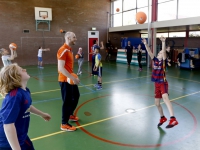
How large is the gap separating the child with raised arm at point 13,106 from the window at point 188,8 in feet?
41.5

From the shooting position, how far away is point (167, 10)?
1327 centimetres

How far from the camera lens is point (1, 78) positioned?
5.23 feet

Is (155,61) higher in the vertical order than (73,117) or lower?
higher

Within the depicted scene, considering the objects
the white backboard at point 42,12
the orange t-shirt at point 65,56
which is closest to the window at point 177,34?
the white backboard at point 42,12

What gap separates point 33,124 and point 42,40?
12814mm

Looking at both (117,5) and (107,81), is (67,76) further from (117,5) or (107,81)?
(117,5)

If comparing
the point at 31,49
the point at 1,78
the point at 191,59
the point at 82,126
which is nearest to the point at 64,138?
the point at 82,126

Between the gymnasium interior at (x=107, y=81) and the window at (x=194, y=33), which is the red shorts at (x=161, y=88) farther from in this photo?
the window at (x=194, y=33)

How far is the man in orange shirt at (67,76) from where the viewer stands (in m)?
3.42

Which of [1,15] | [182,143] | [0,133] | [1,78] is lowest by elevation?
[182,143]

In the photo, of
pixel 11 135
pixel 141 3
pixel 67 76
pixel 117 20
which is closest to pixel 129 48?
pixel 141 3

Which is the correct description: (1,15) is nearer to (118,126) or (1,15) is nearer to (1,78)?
(118,126)

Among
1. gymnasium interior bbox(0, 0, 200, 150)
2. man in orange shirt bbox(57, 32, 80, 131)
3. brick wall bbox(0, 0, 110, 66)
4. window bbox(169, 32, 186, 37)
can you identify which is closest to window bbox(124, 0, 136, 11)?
gymnasium interior bbox(0, 0, 200, 150)

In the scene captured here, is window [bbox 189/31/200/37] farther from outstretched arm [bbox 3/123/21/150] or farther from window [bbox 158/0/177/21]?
outstretched arm [bbox 3/123/21/150]
